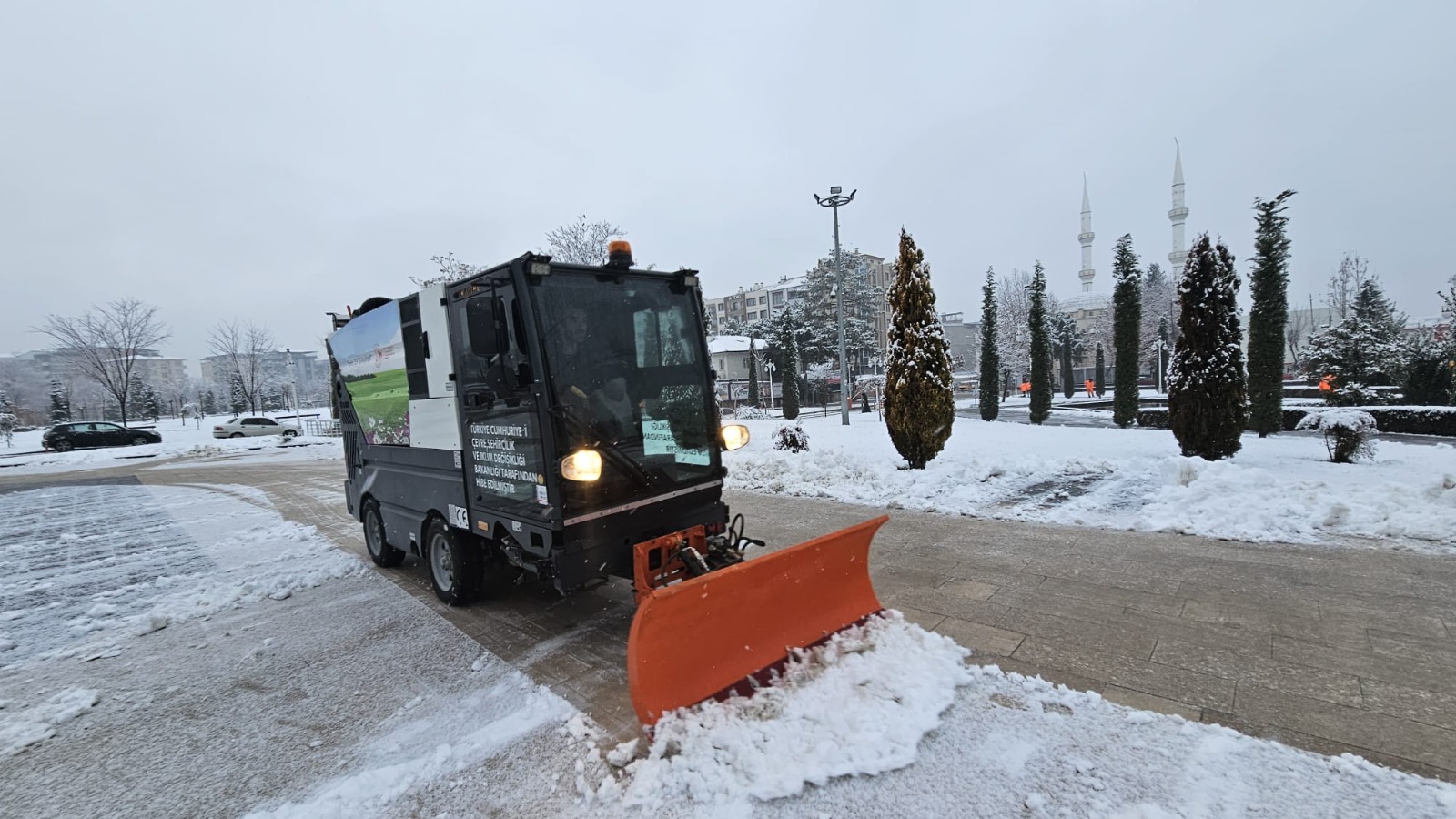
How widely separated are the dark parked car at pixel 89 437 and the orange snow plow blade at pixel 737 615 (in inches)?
1515

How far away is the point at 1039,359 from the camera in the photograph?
75.4ft

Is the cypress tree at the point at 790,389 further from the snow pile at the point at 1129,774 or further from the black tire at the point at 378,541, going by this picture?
the snow pile at the point at 1129,774

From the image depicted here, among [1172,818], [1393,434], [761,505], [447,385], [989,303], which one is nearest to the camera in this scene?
[1172,818]

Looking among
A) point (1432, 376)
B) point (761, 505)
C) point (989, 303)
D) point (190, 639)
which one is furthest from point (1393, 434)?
point (190, 639)

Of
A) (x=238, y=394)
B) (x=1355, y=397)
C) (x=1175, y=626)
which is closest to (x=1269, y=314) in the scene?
(x=1355, y=397)

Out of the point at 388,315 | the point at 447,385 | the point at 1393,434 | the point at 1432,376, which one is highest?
the point at 388,315

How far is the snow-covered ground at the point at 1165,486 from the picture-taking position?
607cm

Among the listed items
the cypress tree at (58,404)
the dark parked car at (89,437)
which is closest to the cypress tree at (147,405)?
the cypress tree at (58,404)

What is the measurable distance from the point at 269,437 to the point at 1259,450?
38897 mm

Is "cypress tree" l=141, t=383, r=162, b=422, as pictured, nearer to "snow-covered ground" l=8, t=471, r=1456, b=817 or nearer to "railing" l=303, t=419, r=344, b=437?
"railing" l=303, t=419, r=344, b=437

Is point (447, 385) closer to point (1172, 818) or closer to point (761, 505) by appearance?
point (1172, 818)

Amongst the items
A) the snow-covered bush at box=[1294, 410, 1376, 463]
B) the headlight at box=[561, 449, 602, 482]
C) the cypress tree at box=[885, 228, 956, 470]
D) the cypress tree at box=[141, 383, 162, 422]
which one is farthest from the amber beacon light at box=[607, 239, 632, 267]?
the cypress tree at box=[141, 383, 162, 422]

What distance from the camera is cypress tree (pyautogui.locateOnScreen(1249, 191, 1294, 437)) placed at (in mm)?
14562

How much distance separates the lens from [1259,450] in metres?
11.1
